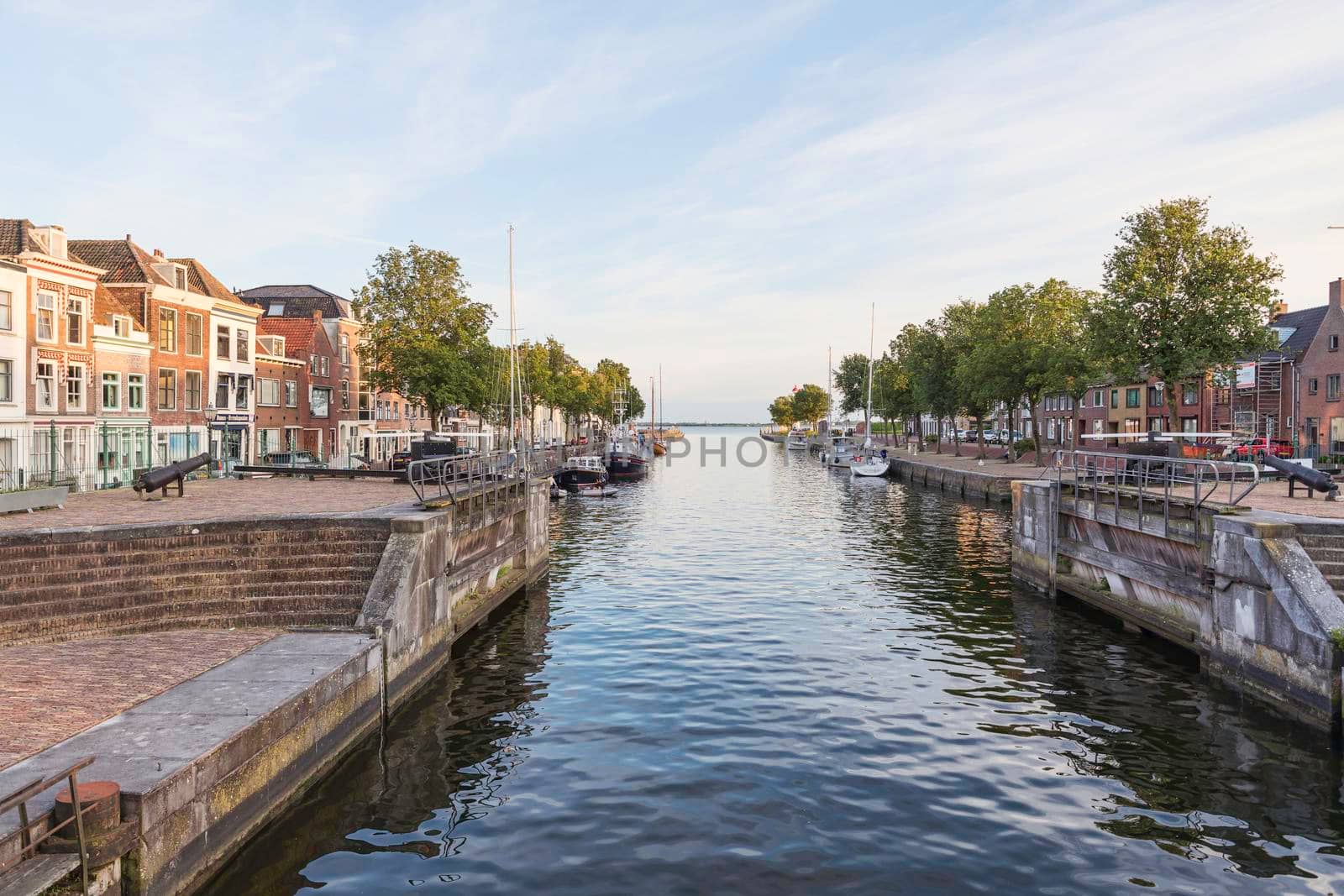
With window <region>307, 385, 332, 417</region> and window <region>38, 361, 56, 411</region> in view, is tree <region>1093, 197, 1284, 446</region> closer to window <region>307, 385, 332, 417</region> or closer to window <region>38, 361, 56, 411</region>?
window <region>38, 361, 56, 411</region>

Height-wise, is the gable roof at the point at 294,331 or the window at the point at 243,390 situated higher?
the gable roof at the point at 294,331

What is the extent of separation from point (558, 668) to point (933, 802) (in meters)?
8.82

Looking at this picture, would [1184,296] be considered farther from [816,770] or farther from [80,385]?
[80,385]

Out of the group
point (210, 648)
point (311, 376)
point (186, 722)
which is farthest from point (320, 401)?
point (186, 722)

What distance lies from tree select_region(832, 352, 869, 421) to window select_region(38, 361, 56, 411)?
4363 inches

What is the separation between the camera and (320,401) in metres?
68.1

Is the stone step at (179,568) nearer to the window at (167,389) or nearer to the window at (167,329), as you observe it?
the window at (167,389)

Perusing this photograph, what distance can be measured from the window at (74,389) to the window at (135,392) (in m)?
4.07

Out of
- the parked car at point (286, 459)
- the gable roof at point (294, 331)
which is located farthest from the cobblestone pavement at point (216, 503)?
the gable roof at point (294, 331)

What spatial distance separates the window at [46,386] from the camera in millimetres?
37438

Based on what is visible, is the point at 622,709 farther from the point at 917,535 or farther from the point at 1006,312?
the point at 1006,312

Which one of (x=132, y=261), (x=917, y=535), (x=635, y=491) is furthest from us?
(x=635, y=491)

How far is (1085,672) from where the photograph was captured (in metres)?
17.1

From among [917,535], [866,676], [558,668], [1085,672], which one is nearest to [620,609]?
[558,668]
